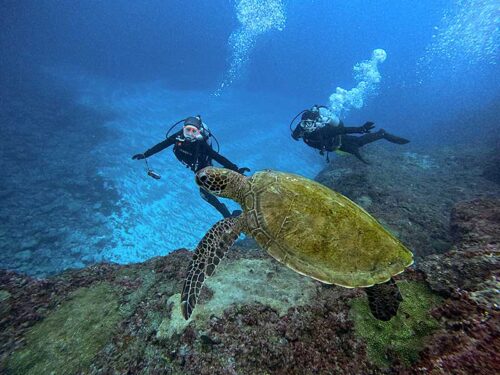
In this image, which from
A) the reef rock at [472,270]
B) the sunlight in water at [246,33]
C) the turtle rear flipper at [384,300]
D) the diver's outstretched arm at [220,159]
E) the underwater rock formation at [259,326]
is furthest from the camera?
the sunlight in water at [246,33]

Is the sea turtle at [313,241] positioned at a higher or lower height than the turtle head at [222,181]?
lower

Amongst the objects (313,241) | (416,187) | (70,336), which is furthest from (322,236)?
(416,187)

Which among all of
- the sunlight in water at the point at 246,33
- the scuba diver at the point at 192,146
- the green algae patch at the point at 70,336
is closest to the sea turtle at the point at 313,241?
the green algae patch at the point at 70,336

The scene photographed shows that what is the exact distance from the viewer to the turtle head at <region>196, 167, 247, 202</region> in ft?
12.5

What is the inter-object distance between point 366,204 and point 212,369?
20.1 feet

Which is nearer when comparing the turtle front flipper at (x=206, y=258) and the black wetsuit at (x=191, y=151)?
the turtle front flipper at (x=206, y=258)

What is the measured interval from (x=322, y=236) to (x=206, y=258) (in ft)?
4.72

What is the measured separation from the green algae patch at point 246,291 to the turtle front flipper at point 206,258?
169mm

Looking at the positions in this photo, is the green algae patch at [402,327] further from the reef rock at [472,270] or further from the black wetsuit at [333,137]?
the black wetsuit at [333,137]

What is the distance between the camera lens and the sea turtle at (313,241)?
2.63 meters

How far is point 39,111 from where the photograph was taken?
2244 centimetres

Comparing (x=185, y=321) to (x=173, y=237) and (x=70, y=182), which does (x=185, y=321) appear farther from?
(x=70, y=182)

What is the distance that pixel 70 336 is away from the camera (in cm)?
271

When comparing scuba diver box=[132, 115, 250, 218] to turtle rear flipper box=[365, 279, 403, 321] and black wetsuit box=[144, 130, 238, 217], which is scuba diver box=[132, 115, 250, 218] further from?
turtle rear flipper box=[365, 279, 403, 321]
